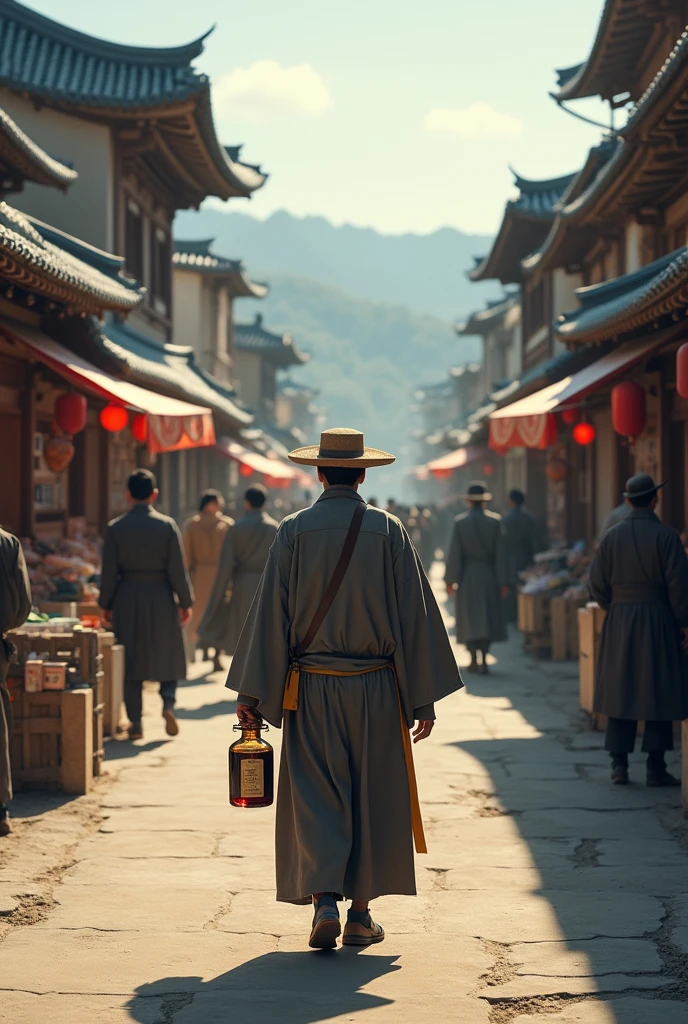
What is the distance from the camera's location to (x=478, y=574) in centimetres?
1371

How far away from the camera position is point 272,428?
42.8 metres

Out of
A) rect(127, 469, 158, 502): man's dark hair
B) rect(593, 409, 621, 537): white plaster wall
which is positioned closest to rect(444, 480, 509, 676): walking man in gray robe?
rect(593, 409, 621, 537): white plaster wall

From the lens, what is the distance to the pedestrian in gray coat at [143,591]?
Answer: 952 cm

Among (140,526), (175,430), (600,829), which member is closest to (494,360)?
(175,430)

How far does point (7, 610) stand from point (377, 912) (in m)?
2.39

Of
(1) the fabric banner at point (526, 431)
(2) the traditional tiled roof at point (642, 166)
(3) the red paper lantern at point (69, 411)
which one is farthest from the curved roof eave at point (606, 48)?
(3) the red paper lantern at point (69, 411)

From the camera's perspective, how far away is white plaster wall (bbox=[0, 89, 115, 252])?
1645 cm

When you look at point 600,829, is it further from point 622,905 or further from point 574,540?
point 574,540

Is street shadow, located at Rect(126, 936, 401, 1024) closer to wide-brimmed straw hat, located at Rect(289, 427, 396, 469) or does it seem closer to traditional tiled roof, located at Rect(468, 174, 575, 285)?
wide-brimmed straw hat, located at Rect(289, 427, 396, 469)

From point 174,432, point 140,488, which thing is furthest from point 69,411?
point 140,488

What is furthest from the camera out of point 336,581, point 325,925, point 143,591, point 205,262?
point 205,262

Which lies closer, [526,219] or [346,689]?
[346,689]

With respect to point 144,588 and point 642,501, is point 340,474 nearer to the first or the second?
point 642,501

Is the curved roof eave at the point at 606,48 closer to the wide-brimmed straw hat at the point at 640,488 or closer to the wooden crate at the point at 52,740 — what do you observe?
the wide-brimmed straw hat at the point at 640,488
